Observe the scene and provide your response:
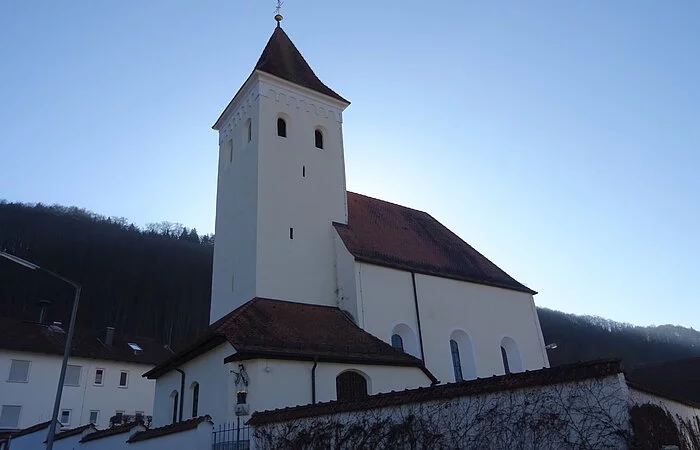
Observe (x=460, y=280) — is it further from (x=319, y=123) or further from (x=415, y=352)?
(x=319, y=123)

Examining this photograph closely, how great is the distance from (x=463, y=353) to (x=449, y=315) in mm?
1488

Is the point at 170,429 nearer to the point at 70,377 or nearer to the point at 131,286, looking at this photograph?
the point at 70,377

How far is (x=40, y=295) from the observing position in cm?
6141

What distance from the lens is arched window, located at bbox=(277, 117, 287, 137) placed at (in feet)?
69.4

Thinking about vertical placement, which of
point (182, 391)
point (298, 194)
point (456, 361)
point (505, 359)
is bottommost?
point (182, 391)

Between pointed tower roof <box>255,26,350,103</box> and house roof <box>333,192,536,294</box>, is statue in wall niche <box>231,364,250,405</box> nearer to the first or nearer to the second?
house roof <box>333,192,536,294</box>

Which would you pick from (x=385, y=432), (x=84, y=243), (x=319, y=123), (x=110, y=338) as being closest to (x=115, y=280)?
(x=84, y=243)

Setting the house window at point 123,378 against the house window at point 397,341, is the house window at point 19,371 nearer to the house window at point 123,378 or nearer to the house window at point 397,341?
the house window at point 123,378

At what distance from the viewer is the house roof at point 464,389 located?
681cm

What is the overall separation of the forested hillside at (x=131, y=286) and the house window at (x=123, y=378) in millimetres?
25334

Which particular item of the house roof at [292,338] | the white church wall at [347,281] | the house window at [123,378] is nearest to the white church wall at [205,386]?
the house roof at [292,338]

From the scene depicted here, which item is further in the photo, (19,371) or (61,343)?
(61,343)

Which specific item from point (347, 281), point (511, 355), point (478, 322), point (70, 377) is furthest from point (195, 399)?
point (70, 377)

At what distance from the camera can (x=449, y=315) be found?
65.0 ft
